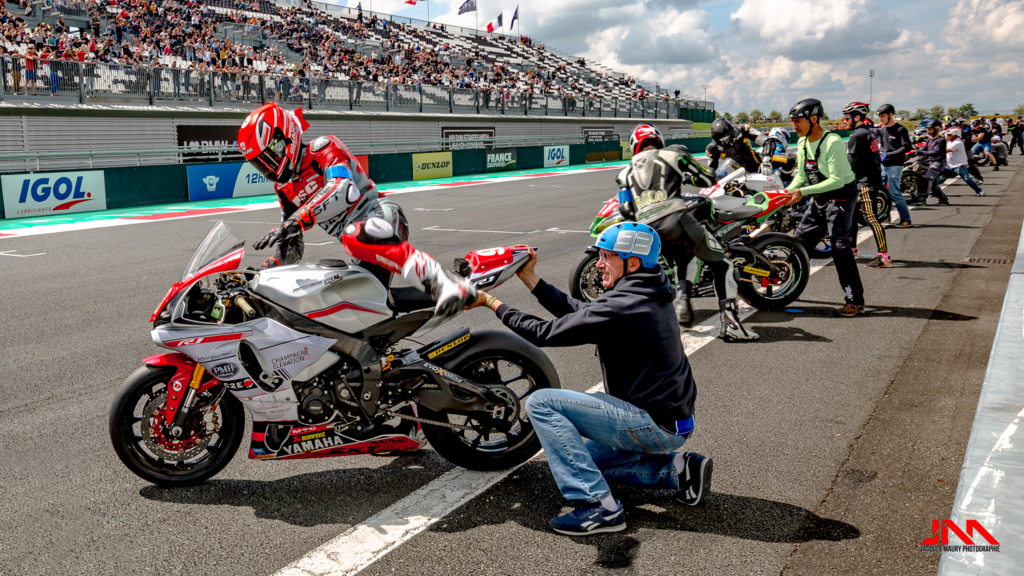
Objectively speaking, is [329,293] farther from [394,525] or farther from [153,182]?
[153,182]

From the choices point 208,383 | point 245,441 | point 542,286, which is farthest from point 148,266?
point 542,286

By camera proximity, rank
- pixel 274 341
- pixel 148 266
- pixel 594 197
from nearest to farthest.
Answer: pixel 274 341
pixel 148 266
pixel 594 197

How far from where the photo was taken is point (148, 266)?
36.7 ft

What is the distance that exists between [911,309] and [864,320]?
801mm

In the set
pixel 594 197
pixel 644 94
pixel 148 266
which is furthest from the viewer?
pixel 644 94

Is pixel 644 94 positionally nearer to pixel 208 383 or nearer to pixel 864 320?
pixel 864 320

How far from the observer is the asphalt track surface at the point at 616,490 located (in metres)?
3.43

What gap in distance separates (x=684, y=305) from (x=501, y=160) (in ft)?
90.4

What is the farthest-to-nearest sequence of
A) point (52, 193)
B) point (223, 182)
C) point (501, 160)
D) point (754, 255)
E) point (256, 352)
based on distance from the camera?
1. point (501, 160)
2. point (223, 182)
3. point (52, 193)
4. point (754, 255)
5. point (256, 352)

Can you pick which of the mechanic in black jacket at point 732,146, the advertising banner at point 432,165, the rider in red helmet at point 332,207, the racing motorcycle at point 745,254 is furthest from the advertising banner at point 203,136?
the rider in red helmet at point 332,207

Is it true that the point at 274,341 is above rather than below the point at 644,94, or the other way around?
below

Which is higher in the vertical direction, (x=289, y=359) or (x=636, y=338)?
(x=636, y=338)

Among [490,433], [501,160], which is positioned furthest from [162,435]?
[501,160]

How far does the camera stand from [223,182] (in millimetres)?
22734
